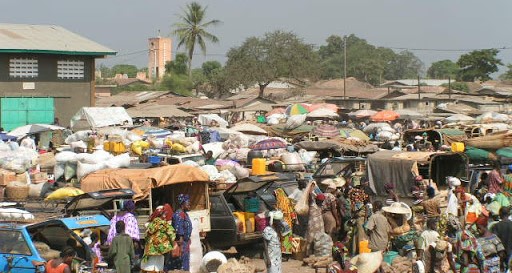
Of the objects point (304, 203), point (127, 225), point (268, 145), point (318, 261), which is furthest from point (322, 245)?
point (268, 145)

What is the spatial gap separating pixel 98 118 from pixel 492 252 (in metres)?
22.2

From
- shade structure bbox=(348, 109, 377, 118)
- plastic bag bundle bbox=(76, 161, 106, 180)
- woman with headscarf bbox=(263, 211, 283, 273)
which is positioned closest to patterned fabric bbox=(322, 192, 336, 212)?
woman with headscarf bbox=(263, 211, 283, 273)

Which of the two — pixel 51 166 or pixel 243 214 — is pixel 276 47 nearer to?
pixel 51 166

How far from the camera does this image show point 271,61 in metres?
71.6

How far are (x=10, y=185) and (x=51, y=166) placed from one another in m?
3.70

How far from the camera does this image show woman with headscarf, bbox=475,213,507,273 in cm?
1216

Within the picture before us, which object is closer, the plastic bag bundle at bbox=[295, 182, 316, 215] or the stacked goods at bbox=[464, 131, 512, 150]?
the plastic bag bundle at bbox=[295, 182, 316, 215]

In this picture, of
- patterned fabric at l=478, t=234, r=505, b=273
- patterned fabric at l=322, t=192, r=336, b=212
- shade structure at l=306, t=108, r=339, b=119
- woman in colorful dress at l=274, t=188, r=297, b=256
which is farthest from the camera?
shade structure at l=306, t=108, r=339, b=119

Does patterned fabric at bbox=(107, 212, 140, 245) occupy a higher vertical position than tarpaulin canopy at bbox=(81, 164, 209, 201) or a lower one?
lower

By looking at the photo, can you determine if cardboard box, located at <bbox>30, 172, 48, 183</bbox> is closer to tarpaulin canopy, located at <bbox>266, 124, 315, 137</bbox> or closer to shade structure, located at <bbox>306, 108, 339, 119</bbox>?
tarpaulin canopy, located at <bbox>266, 124, 315, 137</bbox>

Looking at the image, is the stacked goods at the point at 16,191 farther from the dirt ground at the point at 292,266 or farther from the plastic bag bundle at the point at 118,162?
the dirt ground at the point at 292,266

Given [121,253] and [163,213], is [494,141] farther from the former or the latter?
[121,253]

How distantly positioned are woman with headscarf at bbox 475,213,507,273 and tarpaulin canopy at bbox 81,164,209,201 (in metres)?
4.97

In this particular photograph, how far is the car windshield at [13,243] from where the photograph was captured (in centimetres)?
1139
